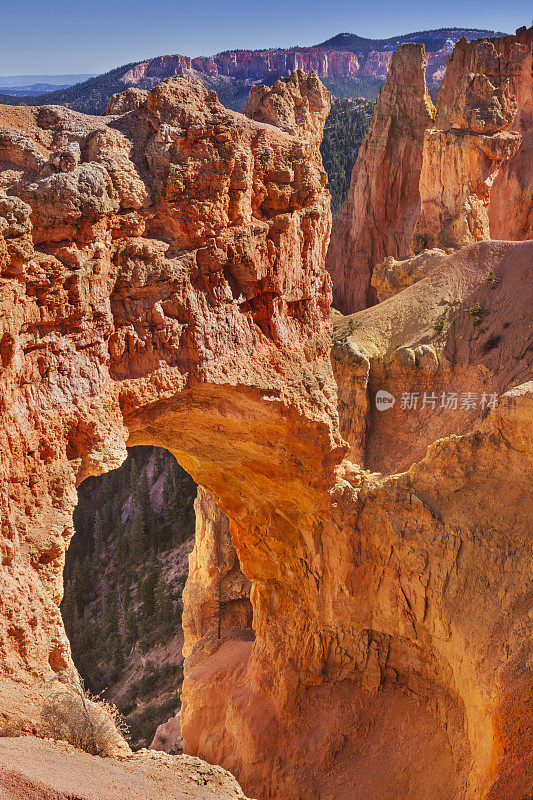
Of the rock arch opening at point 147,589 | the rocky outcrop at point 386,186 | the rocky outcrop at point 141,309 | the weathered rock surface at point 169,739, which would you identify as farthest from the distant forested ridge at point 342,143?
the rocky outcrop at point 141,309

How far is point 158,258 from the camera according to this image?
7.82 meters

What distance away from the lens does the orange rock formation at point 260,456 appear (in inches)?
267

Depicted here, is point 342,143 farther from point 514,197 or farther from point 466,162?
point 466,162

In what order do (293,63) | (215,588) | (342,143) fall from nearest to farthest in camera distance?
1. (215,588)
2. (342,143)
3. (293,63)

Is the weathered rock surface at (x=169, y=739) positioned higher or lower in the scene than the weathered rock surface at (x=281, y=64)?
lower

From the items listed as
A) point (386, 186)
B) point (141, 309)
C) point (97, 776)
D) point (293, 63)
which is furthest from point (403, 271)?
point (293, 63)

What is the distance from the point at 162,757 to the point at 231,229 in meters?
5.89

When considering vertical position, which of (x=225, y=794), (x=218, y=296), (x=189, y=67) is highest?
(x=189, y=67)

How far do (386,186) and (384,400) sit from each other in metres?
25.1

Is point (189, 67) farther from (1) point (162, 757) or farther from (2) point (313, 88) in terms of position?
(1) point (162, 757)

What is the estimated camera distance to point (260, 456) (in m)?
10.4

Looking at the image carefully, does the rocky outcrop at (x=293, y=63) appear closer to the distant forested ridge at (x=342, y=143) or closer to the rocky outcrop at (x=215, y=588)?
the distant forested ridge at (x=342, y=143)


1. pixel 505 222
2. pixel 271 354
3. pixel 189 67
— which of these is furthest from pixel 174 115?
pixel 189 67

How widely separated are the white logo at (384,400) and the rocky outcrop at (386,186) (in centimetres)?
2129
